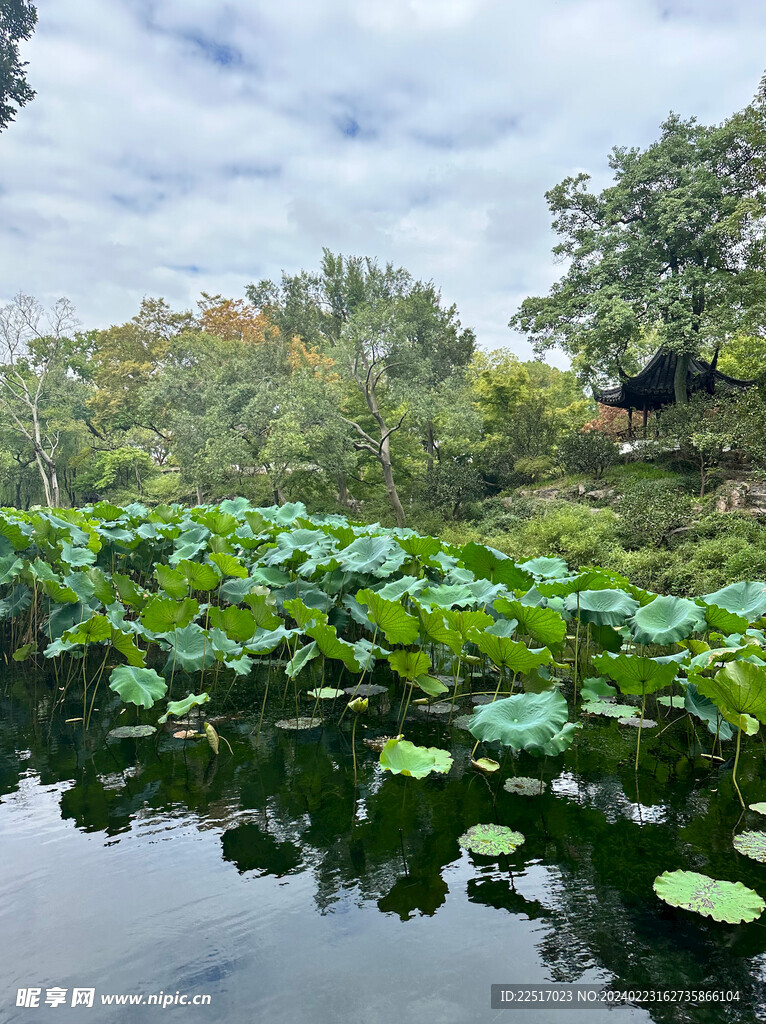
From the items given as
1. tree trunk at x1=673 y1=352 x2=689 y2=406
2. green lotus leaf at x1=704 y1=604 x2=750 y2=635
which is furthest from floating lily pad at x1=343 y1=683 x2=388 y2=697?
tree trunk at x1=673 y1=352 x2=689 y2=406

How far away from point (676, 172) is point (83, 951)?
1665cm

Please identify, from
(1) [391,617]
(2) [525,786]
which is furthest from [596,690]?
(1) [391,617]

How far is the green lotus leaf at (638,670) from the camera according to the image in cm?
266

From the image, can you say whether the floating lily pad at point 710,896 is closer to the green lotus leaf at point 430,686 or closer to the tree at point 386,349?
the green lotus leaf at point 430,686

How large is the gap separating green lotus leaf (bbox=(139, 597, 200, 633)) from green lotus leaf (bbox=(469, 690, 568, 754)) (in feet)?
5.91

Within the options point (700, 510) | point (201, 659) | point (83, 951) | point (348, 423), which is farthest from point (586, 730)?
point (348, 423)

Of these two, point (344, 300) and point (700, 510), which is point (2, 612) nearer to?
point (700, 510)

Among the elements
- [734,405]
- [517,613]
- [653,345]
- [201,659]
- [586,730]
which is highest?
[653,345]

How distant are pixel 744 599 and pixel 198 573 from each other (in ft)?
11.4

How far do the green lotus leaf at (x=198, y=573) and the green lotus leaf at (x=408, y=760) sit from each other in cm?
212

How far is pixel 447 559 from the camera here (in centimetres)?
511

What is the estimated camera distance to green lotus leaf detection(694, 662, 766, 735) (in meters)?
2.11

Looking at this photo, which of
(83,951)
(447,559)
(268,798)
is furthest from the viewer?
(447,559)

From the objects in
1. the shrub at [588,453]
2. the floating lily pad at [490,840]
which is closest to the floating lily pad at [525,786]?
the floating lily pad at [490,840]
